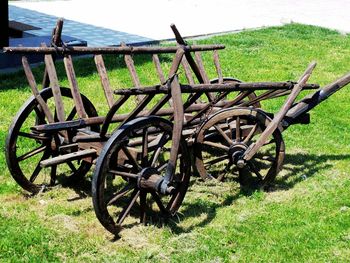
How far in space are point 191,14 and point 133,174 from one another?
12598 millimetres

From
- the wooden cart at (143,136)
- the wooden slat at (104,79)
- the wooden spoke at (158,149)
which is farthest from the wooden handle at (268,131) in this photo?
the wooden slat at (104,79)

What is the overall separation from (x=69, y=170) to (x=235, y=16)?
1165cm

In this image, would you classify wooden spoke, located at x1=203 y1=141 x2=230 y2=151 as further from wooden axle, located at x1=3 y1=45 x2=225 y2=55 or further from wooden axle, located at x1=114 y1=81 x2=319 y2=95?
wooden axle, located at x1=3 y1=45 x2=225 y2=55

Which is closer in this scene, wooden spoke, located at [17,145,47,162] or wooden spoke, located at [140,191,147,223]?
wooden spoke, located at [140,191,147,223]

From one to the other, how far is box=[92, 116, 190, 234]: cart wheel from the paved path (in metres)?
8.31

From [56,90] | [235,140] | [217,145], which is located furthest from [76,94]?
[235,140]

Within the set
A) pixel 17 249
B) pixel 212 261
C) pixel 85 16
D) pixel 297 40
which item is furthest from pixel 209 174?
pixel 85 16

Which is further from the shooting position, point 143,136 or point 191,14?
point 191,14

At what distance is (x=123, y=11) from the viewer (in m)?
17.1

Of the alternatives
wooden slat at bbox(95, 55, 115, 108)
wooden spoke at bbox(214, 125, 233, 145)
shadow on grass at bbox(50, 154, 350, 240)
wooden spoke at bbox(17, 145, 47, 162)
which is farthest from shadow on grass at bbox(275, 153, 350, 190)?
wooden spoke at bbox(17, 145, 47, 162)

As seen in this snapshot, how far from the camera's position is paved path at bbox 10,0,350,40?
49.1ft

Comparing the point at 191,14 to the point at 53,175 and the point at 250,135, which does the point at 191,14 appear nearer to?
the point at 250,135

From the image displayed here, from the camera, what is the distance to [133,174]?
505cm

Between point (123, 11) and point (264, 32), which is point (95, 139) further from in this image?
point (123, 11)
